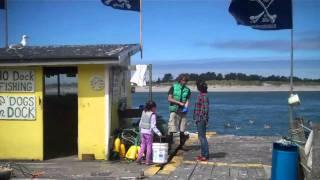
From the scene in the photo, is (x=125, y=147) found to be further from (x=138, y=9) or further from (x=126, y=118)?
(x=138, y=9)

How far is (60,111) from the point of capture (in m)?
14.2

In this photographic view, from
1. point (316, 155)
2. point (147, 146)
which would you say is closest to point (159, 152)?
point (147, 146)

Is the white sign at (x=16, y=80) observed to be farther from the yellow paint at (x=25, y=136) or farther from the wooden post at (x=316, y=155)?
the wooden post at (x=316, y=155)

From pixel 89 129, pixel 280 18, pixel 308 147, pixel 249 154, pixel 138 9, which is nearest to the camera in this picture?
pixel 308 147

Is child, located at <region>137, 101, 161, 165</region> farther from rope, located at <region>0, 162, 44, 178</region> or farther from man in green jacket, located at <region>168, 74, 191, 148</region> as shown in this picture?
rope, located at <region>0, 162, 44, 178</region>

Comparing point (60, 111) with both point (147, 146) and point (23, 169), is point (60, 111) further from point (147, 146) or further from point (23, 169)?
point (147, 146)

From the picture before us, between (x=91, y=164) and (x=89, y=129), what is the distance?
3.25 ft

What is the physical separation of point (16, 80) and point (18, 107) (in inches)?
26.9

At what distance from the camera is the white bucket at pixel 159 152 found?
11945 mm

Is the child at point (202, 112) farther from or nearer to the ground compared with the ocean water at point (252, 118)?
farther from the ground

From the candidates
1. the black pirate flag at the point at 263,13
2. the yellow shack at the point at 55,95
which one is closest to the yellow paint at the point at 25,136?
the yellow shack at the point at 55,95

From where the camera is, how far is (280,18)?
11.9 meters

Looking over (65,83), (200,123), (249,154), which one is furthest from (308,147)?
(65,83)

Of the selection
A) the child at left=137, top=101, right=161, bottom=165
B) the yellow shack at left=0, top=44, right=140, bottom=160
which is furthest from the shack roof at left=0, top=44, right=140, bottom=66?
the child at left=137, top=101, right=161, bottom=165
